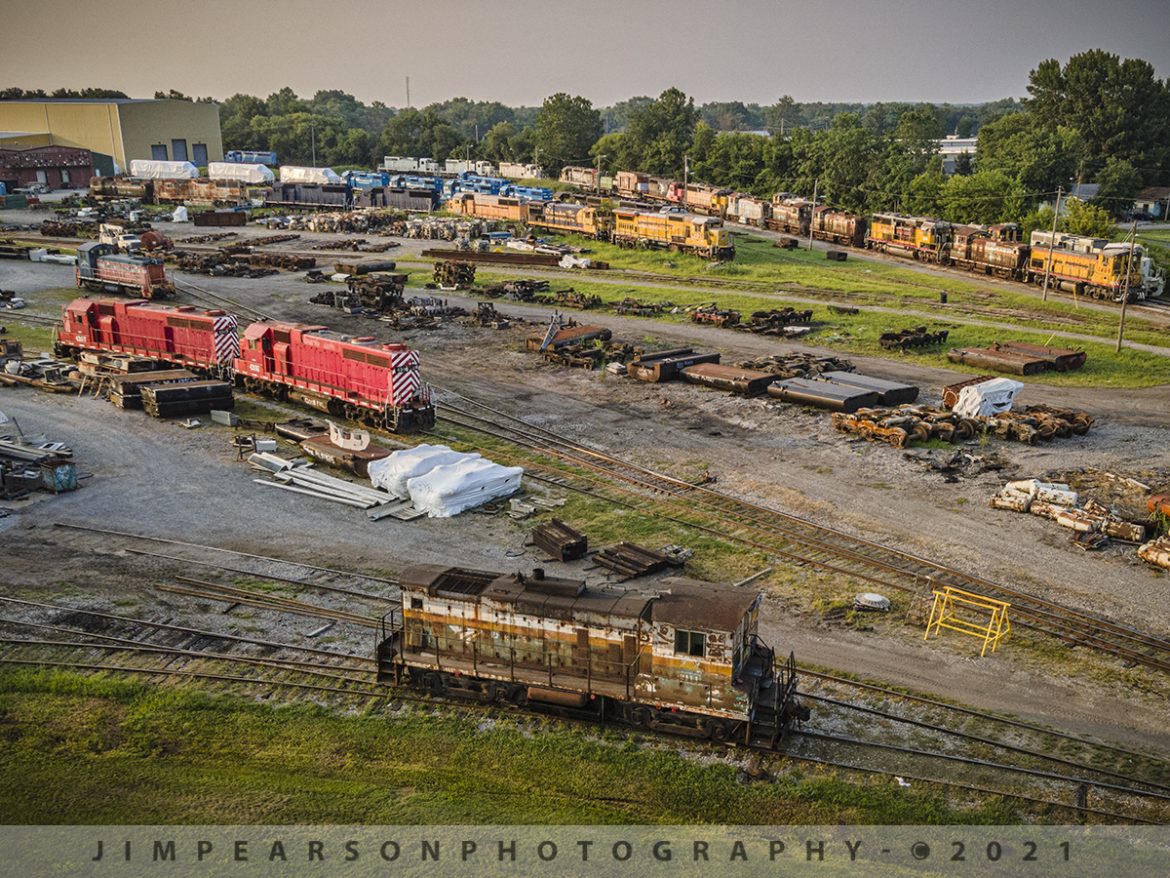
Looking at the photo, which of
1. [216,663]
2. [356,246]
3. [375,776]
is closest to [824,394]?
[216,663]

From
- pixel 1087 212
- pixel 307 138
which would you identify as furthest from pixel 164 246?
pixel 307 138

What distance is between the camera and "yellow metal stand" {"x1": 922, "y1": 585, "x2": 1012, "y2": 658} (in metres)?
23.1

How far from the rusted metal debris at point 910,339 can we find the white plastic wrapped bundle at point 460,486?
1132 inches

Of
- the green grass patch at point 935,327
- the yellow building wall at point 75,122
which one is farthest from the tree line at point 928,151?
the yellow building wall at point 75,122

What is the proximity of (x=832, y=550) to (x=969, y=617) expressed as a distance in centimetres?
482

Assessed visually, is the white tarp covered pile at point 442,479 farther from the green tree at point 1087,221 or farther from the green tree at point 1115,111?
the green tree at point 1115,111

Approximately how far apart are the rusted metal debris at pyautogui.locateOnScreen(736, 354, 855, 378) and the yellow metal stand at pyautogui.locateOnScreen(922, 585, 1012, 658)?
73.8 feet

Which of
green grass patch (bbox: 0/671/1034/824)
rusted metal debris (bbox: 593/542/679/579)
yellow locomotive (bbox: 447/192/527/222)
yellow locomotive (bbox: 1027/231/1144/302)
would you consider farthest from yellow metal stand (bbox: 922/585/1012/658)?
yellow locomotive (bbox: 447/192/527/222)

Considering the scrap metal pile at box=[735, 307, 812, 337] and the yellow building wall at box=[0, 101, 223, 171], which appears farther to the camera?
the yellow building wall at box=[0, 101, 223, 171]

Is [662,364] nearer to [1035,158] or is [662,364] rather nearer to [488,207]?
[488,207]

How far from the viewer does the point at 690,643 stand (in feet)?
58.0

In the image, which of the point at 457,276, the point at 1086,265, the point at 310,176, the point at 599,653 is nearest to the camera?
the point at 599,653

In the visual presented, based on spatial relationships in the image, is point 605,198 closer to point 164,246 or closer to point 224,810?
point 164,246

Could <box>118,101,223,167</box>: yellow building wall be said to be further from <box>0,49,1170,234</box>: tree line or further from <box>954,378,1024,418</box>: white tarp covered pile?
<box>954,378,1024,418</box>: white tarp covered pile
